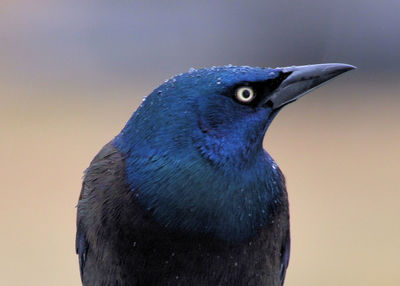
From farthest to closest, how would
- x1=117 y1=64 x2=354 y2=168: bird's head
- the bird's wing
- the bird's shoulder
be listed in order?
the bird's wing < the bird's shoulder < x1=117 y1=64 x2=354 y2=168: bird's head

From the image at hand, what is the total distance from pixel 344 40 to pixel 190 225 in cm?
815

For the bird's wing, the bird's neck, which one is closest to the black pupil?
the bird's neck

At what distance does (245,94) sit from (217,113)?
11 centimetres

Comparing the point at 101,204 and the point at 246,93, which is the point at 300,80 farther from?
the point at 101,204

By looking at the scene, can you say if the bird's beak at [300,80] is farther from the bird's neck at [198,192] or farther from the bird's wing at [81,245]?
the bird's wing at [81,245]

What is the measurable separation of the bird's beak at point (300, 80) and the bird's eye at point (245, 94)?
68 mm

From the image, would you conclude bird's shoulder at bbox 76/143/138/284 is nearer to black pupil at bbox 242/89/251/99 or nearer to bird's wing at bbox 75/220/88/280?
bird's wing at bbox 75/220/88/280

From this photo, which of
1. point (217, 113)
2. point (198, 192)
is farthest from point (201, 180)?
point (217, 113)

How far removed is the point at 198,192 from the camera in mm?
2719

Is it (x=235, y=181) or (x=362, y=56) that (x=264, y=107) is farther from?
(x=362, y=56)

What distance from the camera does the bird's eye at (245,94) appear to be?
8.85 ft

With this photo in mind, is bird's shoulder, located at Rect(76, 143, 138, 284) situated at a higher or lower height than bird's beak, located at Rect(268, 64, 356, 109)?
lower

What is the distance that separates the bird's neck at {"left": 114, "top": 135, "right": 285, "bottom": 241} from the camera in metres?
2.71

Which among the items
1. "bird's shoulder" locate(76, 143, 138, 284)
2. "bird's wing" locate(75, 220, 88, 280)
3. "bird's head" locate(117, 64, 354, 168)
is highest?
"bird's head" locate(117, 64, 354, 168)
